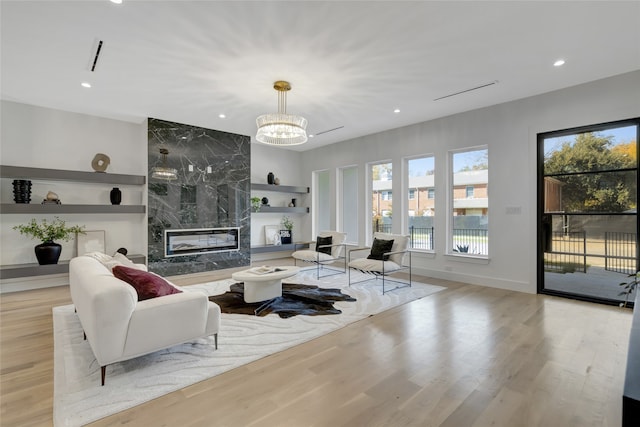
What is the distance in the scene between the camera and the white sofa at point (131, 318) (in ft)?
7.06

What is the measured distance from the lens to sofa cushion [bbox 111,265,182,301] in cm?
253

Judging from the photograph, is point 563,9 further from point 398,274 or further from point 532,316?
point 398,274

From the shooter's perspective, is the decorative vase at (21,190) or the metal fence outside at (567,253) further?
the decorative vase at (21,190)

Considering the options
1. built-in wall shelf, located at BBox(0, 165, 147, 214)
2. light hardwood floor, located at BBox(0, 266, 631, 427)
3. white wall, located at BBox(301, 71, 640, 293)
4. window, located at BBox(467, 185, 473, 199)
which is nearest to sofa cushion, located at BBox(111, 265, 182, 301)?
light hardwood floor, located at BBox(0, 266, 631, 427)

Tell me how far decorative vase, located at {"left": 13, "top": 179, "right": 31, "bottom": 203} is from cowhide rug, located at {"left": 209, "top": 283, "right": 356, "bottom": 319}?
350 cm

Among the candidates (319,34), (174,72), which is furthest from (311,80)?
(174,72)

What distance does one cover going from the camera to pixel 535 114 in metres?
4.63

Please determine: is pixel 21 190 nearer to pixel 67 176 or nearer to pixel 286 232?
pixel 67 176

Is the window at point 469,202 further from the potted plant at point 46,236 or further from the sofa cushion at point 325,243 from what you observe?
the potted plant at point 46,236

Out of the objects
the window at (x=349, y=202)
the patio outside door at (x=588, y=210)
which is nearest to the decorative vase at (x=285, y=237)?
the window at (x=349, y=202)

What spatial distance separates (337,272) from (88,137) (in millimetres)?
5431

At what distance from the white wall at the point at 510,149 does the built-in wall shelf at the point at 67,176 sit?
18.1 feet

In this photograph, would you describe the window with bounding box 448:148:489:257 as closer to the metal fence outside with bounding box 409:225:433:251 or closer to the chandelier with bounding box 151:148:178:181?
the metal fence outside with bounding box 409:225:433:251

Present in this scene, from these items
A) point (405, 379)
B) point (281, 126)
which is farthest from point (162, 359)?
point (281, 126)
